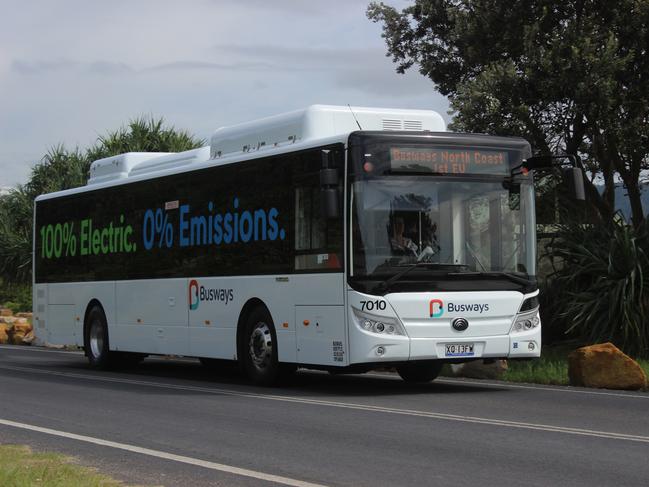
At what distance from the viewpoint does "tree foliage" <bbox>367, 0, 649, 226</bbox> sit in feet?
75.4

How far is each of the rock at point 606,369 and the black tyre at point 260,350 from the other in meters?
4.06

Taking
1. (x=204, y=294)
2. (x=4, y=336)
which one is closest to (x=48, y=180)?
(x=4, y=336)

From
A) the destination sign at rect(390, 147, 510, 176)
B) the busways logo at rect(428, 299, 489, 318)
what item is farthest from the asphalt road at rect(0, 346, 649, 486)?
the destination sign at rect(390, 147, 510, 176)

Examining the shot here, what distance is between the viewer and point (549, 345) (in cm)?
2300

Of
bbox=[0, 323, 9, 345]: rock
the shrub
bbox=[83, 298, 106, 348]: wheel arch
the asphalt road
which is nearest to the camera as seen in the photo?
the asphalt road

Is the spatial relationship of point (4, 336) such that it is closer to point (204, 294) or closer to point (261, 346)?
point (204, 294)

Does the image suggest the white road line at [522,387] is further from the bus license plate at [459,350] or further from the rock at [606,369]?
the bus license plate at [459,350]

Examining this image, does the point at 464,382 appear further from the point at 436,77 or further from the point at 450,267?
the point at 436,77

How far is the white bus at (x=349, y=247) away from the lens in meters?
15.5

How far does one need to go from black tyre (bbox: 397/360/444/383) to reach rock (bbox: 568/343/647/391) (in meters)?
1.88

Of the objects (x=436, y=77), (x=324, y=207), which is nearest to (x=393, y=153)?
(x=324, y=207)

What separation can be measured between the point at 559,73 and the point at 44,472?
A: 1595 centimetres

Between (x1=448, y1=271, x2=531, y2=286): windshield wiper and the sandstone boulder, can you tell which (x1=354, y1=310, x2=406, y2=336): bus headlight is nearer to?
(x1=448, y1=271, x2=531, y2=286): windshield wiper

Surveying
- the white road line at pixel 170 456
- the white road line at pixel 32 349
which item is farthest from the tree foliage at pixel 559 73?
the white road line at pixel 170 456
